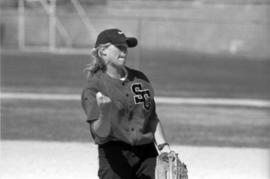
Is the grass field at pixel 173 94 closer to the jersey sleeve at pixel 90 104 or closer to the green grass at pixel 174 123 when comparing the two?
the green grass at pixel 174 123

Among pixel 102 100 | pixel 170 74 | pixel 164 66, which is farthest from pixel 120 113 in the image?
pixel 164 66

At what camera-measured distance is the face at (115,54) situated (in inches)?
202

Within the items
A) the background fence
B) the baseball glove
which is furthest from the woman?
the background fence

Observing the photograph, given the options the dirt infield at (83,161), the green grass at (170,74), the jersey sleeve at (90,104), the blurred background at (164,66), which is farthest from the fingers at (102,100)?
the green grass at (170,74)

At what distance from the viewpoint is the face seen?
5.12 m

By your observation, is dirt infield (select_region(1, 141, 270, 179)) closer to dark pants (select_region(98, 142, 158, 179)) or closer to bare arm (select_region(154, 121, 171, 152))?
dark pants (select_region(98, 142, 158, 179))

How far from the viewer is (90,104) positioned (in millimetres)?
5164

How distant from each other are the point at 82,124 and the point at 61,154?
12.8ft

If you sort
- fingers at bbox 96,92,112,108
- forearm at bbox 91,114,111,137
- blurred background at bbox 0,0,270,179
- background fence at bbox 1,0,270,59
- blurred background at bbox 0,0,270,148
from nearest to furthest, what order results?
fingers at bbox 96,92,112,108
forearm at bbox 91,114,111,137
blurred background at bbox 0,0,270,179
blurred background at bbox 0,0,270,148
background fence at bbox 1,0,270,59

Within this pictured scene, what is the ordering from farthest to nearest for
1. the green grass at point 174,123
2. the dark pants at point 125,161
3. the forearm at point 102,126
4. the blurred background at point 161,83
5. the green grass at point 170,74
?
the green grass at point 170,74 → the green grass at point 174,123 → the blurred background at point 161,83 → the dark pants at point 125,161 → the forearm at point 102,126

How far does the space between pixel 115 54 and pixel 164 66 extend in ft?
88.3

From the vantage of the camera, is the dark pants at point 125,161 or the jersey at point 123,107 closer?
the jersey at point 123,107

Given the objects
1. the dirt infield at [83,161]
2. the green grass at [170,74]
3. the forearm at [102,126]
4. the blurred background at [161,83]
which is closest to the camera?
the forearm at [102,126]

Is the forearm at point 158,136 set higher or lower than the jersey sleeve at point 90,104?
lower
